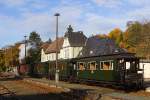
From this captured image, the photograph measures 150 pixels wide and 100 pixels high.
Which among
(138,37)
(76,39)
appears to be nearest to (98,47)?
(76,39)

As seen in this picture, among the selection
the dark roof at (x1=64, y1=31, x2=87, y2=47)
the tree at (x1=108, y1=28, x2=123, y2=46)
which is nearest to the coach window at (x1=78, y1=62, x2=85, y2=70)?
the dark roof at (x1=64, y1=31, x2=87, y2=47)

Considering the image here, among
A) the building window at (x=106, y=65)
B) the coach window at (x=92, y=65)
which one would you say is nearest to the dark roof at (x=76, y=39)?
the coach window at (x=92, y=65)

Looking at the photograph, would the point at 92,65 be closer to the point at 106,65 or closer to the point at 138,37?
the point at 106,65

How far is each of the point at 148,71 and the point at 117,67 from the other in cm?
2220

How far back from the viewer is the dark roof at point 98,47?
75762 millimetres

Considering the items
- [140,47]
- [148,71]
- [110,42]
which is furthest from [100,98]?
[140,47]

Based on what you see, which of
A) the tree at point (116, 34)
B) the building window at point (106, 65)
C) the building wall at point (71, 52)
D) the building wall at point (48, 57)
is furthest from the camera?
the tree at point (116, 34)

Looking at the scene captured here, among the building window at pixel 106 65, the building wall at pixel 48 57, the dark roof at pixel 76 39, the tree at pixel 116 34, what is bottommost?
the building window at pixel 106 65

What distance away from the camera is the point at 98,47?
8144cm

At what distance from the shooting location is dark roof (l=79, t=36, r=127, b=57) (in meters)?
75.8

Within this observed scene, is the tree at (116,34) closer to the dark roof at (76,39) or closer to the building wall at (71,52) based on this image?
the dark roof at (76,39)

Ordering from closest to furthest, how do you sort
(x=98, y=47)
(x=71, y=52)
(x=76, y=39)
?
(x=98, y=47) < (x=71, y=52) < (x=76, y=39)

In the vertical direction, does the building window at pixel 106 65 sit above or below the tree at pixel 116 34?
below

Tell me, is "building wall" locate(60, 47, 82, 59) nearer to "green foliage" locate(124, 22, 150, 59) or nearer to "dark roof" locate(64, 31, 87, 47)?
"dark roof" locate(64, 31, 87, 47)
